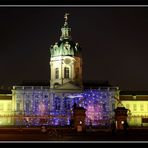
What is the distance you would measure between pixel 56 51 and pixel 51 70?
120 inches

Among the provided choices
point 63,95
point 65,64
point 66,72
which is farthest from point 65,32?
point 63,95

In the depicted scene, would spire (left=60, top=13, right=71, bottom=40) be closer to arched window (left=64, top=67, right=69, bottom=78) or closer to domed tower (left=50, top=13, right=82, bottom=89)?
domed tower (left=50, top=13, right=82, bottom=89)

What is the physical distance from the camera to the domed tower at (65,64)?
66281 millimetres

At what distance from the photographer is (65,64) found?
219ft

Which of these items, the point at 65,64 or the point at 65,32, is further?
the point at 65,32

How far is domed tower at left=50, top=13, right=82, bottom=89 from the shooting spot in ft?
217

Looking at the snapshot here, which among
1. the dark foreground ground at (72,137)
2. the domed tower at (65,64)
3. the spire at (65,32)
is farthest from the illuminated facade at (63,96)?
the dark foreground ground at (72,137)

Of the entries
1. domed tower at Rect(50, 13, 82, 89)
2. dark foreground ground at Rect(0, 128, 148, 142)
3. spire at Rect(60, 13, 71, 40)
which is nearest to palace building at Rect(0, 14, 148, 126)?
domed tower at Rect(50, 13, 82, 89)

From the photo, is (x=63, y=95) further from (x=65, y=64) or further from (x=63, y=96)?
(x=65, y=64)

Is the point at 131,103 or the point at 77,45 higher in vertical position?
the point at 77,45

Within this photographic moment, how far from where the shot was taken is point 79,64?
222 ft

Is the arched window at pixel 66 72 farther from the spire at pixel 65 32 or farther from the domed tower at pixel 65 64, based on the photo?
the spire at pixel 65 32
